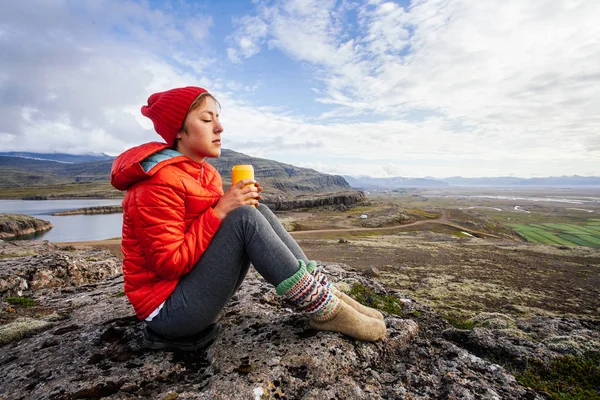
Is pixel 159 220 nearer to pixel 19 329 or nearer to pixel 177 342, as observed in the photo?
pixel 177 342

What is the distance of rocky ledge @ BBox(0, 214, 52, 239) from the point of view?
149ft

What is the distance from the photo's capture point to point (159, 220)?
9.30ft

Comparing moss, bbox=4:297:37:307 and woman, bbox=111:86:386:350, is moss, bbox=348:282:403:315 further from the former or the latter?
moss, bbox=4:297:37:307

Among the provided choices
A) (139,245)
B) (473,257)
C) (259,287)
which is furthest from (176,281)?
(473,257)

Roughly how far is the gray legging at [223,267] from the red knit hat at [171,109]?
1244 mm

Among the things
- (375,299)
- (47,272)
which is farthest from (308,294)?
(47,272)

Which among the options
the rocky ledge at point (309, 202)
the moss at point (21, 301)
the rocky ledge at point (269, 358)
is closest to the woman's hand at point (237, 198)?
the rocky ledge at point (269, 358)

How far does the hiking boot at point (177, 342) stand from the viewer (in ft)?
10.3

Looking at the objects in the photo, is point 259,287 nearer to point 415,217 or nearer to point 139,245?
point 139,245

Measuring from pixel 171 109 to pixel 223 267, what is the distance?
190 centimetres

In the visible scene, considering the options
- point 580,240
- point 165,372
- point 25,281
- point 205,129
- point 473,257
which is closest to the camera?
point 165,372

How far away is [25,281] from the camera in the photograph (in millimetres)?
6430

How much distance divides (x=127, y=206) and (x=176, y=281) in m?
0.97

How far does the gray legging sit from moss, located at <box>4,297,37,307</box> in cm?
426
